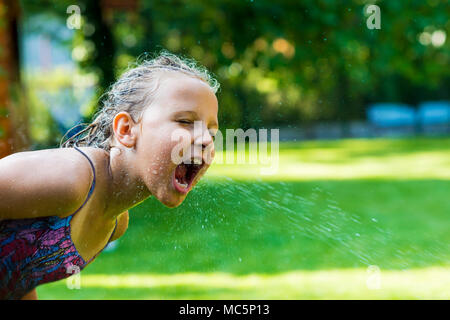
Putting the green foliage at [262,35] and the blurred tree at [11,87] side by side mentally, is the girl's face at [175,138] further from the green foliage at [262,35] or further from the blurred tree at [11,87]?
the green foliage at [262,35]

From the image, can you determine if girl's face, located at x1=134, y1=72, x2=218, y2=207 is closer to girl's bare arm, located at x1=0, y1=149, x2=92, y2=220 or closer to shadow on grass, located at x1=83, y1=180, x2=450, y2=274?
girl's bare arm, located at x1=0, y1=149, x2=92, y2=220

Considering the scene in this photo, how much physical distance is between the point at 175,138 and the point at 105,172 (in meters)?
0.31

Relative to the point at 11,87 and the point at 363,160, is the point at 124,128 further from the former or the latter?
the point at 363,160

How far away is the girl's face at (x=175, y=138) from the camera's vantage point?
1889 mm

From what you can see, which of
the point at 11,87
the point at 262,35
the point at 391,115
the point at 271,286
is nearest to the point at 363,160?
the point at 391,115

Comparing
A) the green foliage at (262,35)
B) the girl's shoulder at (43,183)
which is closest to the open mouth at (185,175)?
the girl's shoulder at (43,183)

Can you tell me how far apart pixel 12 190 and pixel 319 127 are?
16.3m

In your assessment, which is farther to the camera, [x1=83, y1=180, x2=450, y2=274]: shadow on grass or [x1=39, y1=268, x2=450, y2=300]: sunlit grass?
[x1=39, y1=268, x2=450, y2=300]: sunlit grass

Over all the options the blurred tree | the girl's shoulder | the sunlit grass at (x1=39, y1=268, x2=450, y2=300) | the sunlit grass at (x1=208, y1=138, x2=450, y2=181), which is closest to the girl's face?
the girl's shoulder

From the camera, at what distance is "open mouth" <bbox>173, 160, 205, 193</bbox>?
1.91m

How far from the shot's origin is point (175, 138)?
74.5 inches
